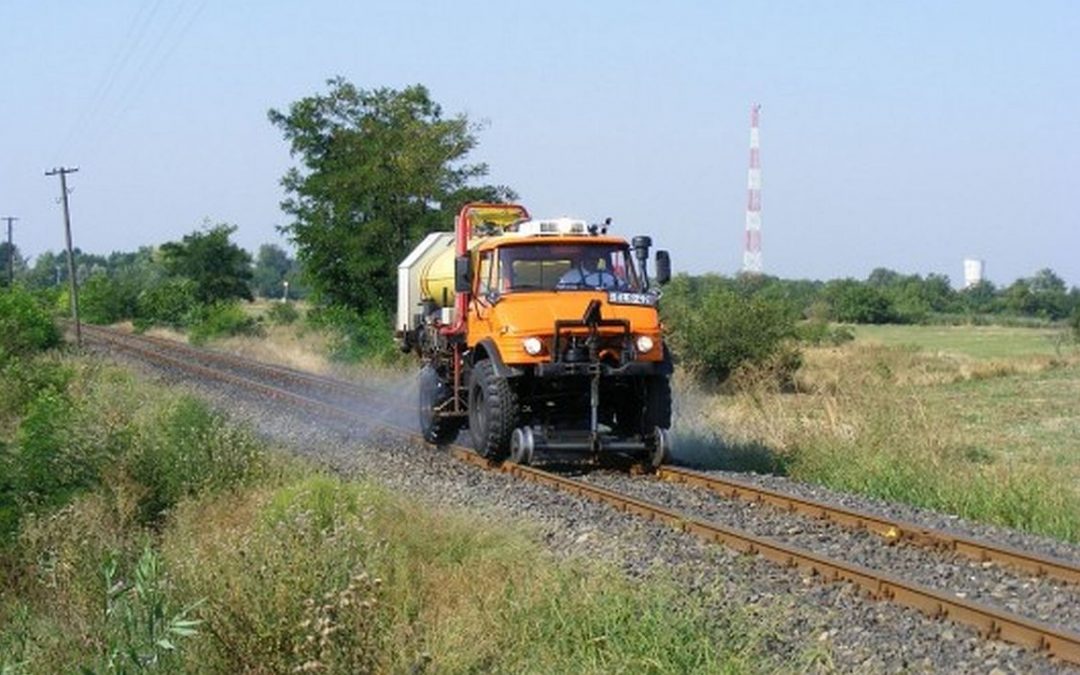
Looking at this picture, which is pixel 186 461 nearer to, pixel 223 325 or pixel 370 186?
pixel 370 186

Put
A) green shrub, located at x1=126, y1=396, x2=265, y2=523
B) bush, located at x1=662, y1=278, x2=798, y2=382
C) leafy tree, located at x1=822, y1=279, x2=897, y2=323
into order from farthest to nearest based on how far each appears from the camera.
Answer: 1. leafy tree, located at x1=822, y1=279, x2=897, y2=323
2. bush, located at x1=662, y1=278, x2=798, y2=382
3. green shrub, located at x1=126, y1=396, x2=265, y2=523

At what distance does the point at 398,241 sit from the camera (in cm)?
4162

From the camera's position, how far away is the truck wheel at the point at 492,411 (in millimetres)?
16625

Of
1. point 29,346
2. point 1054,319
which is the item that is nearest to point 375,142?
point 29,346

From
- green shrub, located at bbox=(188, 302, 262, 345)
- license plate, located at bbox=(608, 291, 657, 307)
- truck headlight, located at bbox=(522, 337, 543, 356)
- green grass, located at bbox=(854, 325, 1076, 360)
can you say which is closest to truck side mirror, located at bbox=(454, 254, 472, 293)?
truck headlight, located at bbox=(522, 337, 543, 356)

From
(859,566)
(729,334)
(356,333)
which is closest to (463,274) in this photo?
(859,566)

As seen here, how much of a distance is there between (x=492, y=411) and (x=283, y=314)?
Answer: 47164 millimetres

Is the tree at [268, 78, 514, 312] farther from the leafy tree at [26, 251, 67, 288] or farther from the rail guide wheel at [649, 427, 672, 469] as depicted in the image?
the leafy tree at [26, 251, 67, 288]

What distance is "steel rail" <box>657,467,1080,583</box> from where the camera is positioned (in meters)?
10.7

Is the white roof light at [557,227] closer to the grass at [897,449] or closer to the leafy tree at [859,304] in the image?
the grass at [897,449]

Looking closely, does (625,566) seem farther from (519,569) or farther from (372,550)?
(372,550)

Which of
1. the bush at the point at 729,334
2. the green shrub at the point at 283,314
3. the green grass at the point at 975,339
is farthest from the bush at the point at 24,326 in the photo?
the green grass at the point at 975,339

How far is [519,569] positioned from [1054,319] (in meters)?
108

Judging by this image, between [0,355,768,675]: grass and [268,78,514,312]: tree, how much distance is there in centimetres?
2910
